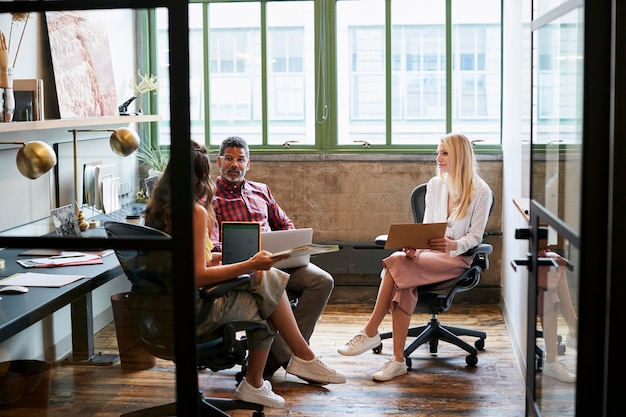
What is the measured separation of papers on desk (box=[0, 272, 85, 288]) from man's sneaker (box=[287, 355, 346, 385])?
5.16 feet

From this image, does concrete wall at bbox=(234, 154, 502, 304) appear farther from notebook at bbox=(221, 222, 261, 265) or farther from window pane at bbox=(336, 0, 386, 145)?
notebook at bbox=(221, 222, 261, 265)

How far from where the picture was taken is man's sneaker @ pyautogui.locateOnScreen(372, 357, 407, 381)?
4.52 meters

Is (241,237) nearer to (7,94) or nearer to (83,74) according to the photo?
(83,74)

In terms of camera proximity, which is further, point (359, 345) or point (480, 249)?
point (359, 345)

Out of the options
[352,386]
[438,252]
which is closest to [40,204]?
[352,386]

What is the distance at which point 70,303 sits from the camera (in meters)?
3.11

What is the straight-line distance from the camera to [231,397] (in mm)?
4246

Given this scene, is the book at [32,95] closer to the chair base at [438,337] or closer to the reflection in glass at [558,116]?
the reflection in glass at [558,116]

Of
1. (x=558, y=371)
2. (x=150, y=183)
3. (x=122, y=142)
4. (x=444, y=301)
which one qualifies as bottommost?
(x=444, y=301)

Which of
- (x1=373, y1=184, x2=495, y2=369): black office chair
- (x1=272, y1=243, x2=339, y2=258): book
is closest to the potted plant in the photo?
(x1=272, y1=243, x2=339, y2=258): book

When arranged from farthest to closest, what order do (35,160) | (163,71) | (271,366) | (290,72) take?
(290,72) < (271,366) < (35,160) < (163,71)

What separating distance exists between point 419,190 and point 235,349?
179 cm

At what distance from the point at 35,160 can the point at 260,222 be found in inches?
72.0

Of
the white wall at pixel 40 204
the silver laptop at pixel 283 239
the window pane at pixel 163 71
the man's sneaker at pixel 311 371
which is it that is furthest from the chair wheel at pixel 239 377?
the window pane at pixel 163 71
